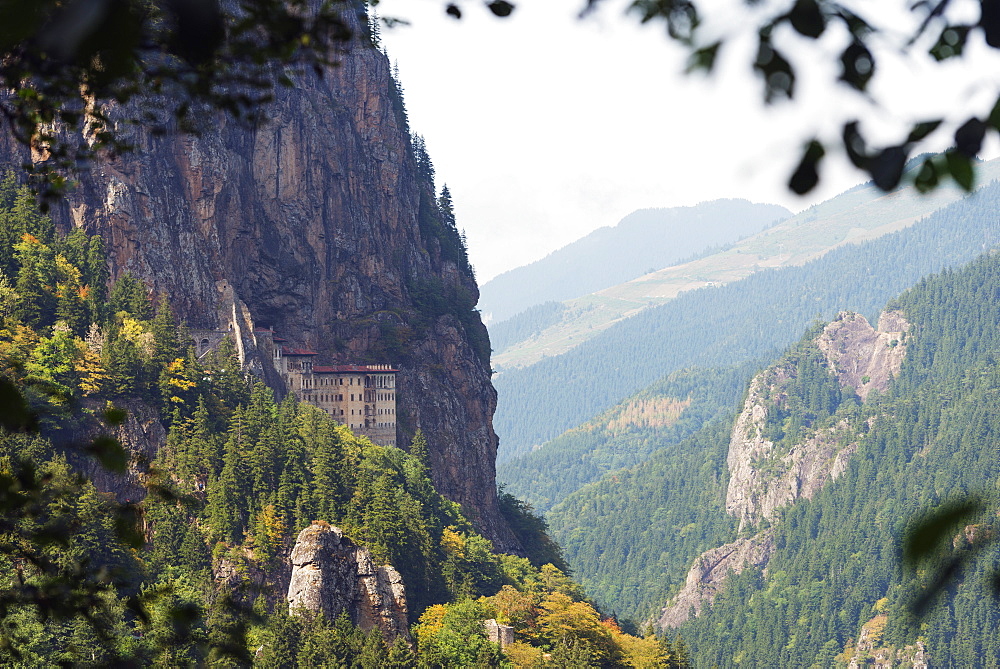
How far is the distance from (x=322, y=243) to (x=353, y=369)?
12.3 meters

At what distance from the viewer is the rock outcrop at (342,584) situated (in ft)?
212

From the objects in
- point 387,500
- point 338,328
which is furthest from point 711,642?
point 387,500

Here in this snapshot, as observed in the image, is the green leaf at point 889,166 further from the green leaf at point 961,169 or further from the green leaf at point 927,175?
the green leaf at point 961,169

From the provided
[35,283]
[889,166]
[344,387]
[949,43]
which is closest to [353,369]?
[344,387]

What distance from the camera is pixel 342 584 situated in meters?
66.5

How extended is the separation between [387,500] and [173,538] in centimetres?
1550

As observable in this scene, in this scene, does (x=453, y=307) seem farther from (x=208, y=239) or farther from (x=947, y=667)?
(x=947, y=667)

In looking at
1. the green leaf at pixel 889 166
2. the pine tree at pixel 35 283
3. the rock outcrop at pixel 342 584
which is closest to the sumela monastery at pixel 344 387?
the pine tree at pixel 35 283

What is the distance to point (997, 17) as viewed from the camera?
4969 millimetres

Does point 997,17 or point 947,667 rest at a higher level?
point 997,17

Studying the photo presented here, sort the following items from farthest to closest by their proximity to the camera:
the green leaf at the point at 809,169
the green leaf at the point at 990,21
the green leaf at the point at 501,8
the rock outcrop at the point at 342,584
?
the rock outcrop at the point at 342,584 < the green leaf at the point at 501,8 < the green leaf at the point at 990,21 < the green leaf at the point at 809,169

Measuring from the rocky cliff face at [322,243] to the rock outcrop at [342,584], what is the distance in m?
19.4

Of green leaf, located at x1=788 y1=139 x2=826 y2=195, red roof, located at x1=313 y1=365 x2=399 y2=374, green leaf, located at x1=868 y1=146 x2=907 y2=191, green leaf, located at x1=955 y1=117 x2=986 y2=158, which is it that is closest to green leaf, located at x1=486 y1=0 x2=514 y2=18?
green leaf, located at x1=788 y1=139 x2=826 y2=195

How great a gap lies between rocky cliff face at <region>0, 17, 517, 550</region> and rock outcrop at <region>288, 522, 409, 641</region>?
63.7ft
